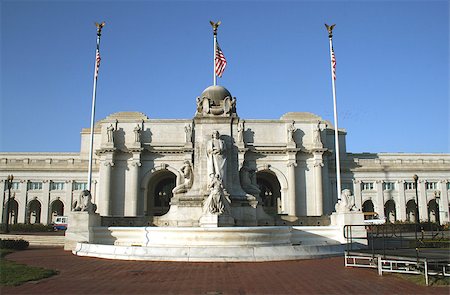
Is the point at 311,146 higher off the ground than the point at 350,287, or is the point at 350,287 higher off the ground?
the point at 311,146

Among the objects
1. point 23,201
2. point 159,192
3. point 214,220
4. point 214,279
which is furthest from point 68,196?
point 214,279

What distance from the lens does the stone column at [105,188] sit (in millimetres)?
63438

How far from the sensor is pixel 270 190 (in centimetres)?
7712

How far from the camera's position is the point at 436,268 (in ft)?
39.2

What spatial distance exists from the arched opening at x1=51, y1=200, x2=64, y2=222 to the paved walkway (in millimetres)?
64197

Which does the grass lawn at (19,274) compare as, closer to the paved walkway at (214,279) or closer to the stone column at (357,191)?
the paved walkway at (214,279)

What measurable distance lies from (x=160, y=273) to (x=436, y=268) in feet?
26.4

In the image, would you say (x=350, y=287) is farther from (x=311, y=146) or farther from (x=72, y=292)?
(x=311, y=146)

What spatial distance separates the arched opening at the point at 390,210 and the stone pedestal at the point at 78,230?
215 ft

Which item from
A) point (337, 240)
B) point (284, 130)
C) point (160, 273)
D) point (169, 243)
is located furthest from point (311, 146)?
point (160, 273)

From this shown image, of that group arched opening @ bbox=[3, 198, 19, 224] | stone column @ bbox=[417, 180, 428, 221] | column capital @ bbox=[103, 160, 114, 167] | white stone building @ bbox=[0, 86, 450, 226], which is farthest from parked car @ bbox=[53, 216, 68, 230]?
stone column @ bbox=[417, 180, 428, 221]

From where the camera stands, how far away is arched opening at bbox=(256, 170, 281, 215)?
234 ft

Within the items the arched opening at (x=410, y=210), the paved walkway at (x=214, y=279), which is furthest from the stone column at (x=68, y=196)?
the paved walkway at (x=214, y=279)

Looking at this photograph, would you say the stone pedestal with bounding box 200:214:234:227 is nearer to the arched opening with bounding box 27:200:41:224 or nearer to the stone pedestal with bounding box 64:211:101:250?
the stone pedestal with bounding box 64:211:101:250
